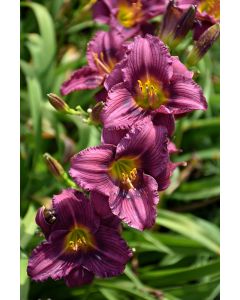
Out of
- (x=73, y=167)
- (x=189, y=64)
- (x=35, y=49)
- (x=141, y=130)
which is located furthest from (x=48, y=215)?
(x=35, y=49)

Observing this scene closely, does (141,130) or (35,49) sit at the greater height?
(35,49)

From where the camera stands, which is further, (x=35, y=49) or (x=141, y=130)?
(x=35, y=49)

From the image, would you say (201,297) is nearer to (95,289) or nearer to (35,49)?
(95,289)

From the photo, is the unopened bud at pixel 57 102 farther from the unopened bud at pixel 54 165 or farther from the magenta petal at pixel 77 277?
the magenta petal at pixel 77 277

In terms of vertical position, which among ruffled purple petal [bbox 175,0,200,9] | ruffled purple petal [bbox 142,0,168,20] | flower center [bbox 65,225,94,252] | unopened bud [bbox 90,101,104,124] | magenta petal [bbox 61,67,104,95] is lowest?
flower center [bbox 65,225,94,252]

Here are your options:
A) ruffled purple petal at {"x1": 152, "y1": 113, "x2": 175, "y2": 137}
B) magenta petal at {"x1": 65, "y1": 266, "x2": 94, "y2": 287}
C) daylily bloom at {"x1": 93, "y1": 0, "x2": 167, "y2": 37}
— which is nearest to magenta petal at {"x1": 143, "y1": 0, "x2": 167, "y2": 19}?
daylily bloom at {"x1": 93, "y1": 0, "x2": 167, "y2": 37}

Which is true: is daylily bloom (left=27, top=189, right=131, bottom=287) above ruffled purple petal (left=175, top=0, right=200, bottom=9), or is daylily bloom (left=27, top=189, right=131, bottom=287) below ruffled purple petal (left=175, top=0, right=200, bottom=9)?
below

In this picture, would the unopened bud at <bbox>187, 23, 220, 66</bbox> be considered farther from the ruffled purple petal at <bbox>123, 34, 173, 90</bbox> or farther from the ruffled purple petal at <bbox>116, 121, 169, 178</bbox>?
the ruffled purple petal at <bbox>116, 121, 169, 178</bbox>
